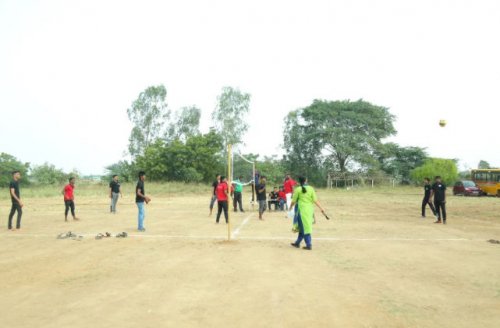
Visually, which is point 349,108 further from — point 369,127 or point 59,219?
point 59,219

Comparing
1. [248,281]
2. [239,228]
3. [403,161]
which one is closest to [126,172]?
[403,161]

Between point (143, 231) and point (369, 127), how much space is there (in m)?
41.4

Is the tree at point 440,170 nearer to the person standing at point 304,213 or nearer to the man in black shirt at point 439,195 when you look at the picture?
the man in black shirt at point 439,195

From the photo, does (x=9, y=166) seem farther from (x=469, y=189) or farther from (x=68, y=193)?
(x=469, y=189)

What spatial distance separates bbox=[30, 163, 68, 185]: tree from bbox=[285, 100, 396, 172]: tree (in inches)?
1433

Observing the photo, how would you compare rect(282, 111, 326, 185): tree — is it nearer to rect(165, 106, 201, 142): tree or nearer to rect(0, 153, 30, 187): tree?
rect(165, 106, 201, 142): tree

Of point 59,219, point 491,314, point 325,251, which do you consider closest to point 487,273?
point 491,314

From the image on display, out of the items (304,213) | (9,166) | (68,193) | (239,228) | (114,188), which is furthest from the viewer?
(9,166)

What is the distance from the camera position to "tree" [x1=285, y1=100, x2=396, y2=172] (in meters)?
47.7

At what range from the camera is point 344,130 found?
48.3 metres

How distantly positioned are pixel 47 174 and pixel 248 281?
64.7 metres

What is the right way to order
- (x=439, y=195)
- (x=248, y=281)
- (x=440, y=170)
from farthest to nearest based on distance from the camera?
(x=440, y=170)
(x=439, y=195)
(x=248, y=281)

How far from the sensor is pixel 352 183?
1966 inches

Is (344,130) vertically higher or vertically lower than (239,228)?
higher
